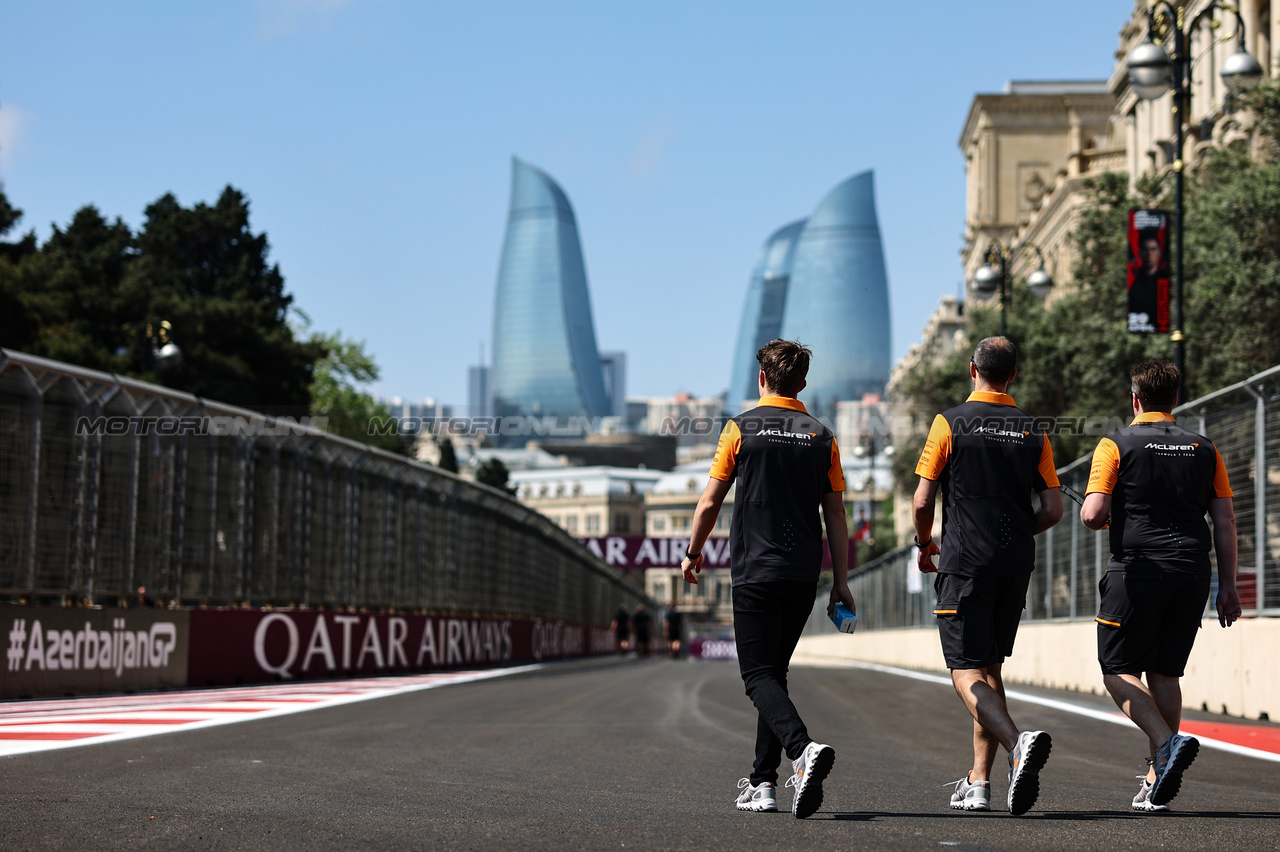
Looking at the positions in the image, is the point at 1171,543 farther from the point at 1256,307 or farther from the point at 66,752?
the point at 1256,307

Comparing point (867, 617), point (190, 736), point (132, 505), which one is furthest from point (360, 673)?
point (867, 617)

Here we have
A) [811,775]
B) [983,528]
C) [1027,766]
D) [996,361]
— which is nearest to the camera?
[811,775]

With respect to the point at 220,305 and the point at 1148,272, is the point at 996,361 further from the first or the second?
the point at 220,305

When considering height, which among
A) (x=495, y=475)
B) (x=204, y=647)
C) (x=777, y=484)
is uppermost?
(x=495, y=475)

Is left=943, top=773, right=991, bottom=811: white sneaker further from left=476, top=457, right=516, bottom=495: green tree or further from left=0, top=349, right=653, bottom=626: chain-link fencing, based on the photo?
left=476, top=457, right=516, bottom=495: green tree

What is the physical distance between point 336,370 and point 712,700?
247ft

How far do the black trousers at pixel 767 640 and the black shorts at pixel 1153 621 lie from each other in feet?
4.35

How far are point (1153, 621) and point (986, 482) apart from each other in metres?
0.94

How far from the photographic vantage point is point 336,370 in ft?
290

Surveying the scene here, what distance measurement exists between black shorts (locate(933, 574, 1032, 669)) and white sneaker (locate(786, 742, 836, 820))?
2.66ft

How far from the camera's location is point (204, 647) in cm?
1670

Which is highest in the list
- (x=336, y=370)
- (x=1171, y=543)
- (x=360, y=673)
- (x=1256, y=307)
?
(x=336, y=370)
